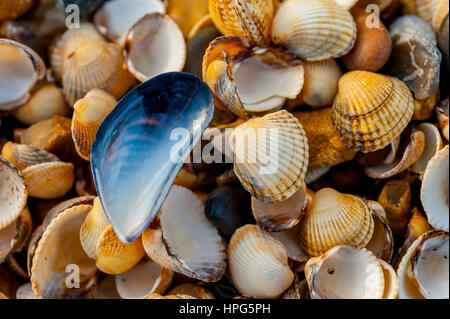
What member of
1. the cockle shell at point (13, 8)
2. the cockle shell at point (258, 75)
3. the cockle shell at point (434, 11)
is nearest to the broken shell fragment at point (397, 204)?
the cockle shell at point (258, 75)

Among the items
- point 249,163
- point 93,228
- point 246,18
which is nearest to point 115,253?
point 93,228

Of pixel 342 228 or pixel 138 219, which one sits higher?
pixel 138 219

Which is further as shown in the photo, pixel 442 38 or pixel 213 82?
pixel 442 38

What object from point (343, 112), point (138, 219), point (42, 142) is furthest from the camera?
point (42, 142)

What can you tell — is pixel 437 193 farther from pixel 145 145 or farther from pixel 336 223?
pixel 145 145

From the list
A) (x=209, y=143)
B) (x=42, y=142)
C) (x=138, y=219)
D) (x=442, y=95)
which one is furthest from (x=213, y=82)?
(x=442, y=95)

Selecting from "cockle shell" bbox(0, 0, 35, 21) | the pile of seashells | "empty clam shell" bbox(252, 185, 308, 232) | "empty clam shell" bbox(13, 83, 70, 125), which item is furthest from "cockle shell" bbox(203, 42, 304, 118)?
"cockle shell" bbox(0, 0, 35, 21)

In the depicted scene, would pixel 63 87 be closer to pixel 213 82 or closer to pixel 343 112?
pixel 213 82
